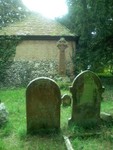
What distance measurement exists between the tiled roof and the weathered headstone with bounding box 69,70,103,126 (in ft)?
41.4

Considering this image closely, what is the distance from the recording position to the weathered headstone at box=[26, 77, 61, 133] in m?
7.61

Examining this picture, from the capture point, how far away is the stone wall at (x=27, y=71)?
64.1ft

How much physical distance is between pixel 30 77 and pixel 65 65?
2.53 metres

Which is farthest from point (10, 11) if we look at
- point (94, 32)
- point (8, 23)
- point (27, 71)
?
point (94, 32)

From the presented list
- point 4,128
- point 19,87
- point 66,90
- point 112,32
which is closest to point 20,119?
point 4,128

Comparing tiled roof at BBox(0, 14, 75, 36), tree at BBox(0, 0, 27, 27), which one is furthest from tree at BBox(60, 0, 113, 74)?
tree at BBox(0, 0, 27, 27)

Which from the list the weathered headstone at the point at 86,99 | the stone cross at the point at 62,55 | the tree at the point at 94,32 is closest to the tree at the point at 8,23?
the stone cross at the point at 62,55

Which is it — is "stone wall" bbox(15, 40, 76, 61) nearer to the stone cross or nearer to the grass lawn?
the stone cross

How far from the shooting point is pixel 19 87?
1880 cm

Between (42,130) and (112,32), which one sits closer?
(42,130)

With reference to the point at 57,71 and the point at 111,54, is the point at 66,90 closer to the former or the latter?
the point at 57,71

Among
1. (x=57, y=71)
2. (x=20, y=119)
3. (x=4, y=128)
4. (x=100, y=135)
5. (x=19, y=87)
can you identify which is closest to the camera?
(x=100, y=135)

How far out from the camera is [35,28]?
2098cm

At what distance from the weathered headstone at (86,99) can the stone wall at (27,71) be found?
11.5m
